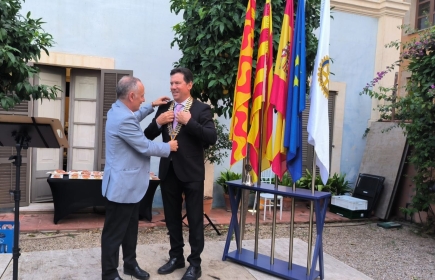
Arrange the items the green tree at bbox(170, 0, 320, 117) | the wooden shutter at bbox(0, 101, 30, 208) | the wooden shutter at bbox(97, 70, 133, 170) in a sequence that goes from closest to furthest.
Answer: the green tree at bbox(170, 0, 320, 117)
the wooden shutter at bbox(0, 101, 30, 208)
the wooden shutter at bbox(97, 70, 133, 170)

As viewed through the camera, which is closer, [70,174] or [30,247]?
[30,247]

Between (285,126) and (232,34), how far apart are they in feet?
3.93

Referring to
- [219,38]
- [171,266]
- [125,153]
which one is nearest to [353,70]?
[219,38]

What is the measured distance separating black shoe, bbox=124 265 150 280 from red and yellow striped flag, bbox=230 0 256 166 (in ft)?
4.30

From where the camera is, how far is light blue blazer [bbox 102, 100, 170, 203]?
3.05 meters

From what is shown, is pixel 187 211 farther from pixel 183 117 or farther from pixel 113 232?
pixel 183 117

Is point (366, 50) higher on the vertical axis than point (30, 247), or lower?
higher

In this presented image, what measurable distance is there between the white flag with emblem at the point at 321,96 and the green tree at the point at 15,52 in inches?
98.3

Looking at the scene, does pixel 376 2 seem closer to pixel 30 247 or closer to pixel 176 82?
pixel 176 82

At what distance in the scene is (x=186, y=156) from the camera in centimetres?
338

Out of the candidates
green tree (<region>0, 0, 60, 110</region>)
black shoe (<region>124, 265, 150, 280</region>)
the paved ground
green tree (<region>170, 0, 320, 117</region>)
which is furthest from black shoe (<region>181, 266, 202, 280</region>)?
green tree (<region>0, 0, 60, 110</region>)

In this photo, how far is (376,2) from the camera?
7.67 metres

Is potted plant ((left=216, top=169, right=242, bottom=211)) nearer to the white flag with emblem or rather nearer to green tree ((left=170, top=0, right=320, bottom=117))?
green tree ((left=170, top=0, right=320, bottom=117))

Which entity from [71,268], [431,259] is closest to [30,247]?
[71,268]
